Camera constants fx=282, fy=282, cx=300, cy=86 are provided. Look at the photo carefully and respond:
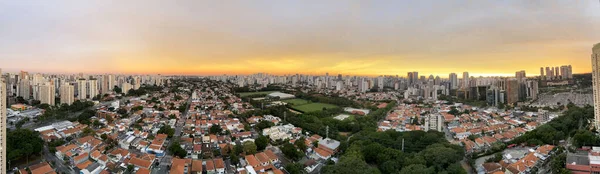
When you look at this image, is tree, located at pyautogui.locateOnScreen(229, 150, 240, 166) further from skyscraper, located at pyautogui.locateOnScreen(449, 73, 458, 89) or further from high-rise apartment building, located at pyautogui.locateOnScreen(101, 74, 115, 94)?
skyscraper, located at pyautogui.locateOnScreen(449, 73, 458, 89)

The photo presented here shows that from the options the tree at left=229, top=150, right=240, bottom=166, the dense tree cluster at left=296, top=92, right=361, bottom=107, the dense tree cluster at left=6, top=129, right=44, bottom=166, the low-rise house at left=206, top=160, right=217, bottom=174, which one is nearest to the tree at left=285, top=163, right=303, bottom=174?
the tree at left=229, top=150, right=240, bottom=166

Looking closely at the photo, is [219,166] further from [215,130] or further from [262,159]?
[215,130]

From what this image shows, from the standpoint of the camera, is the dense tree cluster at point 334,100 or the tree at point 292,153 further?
the dense tree cluster at point 334,100

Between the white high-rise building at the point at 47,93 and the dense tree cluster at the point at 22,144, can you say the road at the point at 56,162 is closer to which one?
the dense tree cluster at the point at 22,144

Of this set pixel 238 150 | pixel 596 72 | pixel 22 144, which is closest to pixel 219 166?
pixel 238 150

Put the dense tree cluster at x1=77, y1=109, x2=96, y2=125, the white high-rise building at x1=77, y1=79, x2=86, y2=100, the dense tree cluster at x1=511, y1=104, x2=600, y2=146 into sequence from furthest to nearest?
the white high-rise building at x1=77, y1=79, x2=86, y2=100 < the dense tree cluster at x1=77, y1=109, x2=96, y2=125 < the dense tree cluster at x1=511, y1=104, x2=600, y2=146

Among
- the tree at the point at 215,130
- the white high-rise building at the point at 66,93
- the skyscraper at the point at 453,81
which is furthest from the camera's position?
the skyscraper at the point at 453,81

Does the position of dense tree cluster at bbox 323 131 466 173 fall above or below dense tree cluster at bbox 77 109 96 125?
below

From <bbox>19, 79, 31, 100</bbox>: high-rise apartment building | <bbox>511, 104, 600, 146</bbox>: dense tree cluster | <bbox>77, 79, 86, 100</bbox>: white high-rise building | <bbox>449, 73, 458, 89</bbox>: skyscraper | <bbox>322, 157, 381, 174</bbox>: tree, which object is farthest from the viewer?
<bbox>449, 73, 458, 89</bbox>: skyscraper

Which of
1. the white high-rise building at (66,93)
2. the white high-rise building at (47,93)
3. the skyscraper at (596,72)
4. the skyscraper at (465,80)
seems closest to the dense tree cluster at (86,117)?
the white high-rise building at (66,93)
